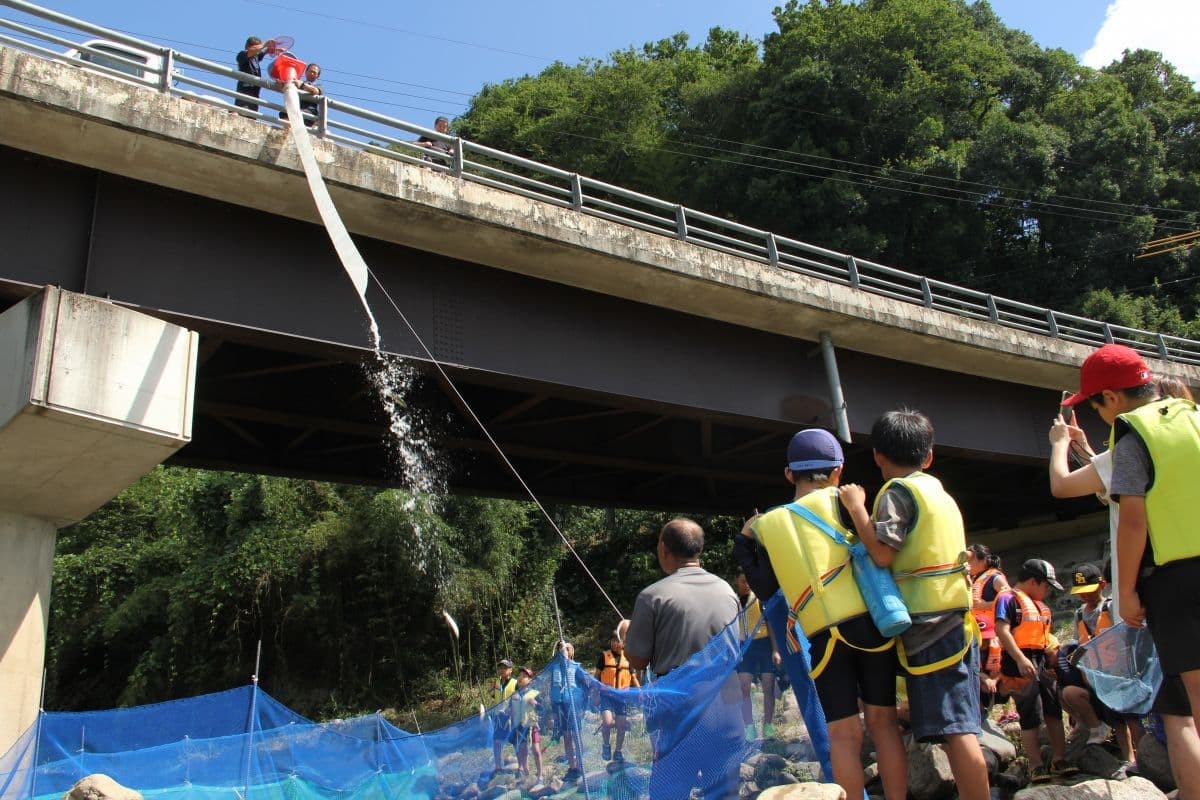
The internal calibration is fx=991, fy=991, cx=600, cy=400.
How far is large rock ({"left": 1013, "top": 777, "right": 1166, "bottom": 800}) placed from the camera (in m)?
4.84

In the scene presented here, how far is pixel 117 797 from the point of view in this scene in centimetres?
700

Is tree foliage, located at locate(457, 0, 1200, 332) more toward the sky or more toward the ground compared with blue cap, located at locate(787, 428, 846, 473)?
more toward the sky

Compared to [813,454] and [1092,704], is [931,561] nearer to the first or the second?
[813,454]

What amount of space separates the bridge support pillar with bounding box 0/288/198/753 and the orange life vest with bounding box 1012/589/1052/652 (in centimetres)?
785

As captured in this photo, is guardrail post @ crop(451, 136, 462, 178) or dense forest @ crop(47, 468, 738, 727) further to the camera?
dense forest @ crop(47, 468, 738, 727)

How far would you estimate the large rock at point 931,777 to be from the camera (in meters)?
6.20

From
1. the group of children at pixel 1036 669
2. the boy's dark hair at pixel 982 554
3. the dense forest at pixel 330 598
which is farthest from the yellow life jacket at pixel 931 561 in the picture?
the dense forest at pixel 330 598

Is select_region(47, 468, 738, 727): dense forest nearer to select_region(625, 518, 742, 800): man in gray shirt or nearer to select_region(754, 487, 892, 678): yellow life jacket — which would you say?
select_region(625, 518, 742, 800): man in gray shirt

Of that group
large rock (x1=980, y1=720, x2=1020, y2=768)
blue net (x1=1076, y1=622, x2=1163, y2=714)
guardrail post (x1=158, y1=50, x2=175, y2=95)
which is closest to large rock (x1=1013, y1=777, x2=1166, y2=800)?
blue net (x1=1076, y1=622, x2=1163, y2=714)

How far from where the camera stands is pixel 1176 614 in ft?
12.0

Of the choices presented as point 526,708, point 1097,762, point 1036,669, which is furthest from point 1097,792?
point 526,708

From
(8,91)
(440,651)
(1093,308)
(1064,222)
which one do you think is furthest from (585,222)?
(1064,222)

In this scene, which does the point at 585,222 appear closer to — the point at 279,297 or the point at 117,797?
the point at 279,297

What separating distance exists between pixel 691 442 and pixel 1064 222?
2808cm
